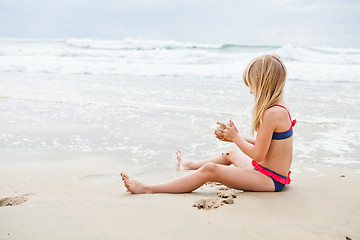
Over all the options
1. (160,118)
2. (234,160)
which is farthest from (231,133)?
(160,118)

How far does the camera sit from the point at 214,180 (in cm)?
296

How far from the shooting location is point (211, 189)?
10.6 feet

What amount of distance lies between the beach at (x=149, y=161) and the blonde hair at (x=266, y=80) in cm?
69

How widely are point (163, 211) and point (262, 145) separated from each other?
920 mm

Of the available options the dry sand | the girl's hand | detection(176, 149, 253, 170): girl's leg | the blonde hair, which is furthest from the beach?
the blonde hair

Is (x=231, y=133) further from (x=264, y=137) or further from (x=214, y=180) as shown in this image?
(x=214, y=180)

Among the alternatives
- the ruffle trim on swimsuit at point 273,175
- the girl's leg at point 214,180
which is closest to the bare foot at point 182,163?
the girl's leg at point 214,180

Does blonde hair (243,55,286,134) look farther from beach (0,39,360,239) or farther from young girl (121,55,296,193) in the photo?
beach (0,39,360,239)

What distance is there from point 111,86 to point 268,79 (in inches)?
316

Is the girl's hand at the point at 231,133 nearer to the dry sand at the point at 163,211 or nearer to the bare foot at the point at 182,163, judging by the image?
the dry sand at the point at 163,211

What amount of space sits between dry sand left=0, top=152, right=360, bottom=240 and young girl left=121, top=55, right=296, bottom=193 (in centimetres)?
12

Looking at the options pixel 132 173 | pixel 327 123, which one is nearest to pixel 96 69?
pixel 327 123

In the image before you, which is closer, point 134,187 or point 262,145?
point 262,145

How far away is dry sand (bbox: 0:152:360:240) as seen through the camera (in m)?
2.15
